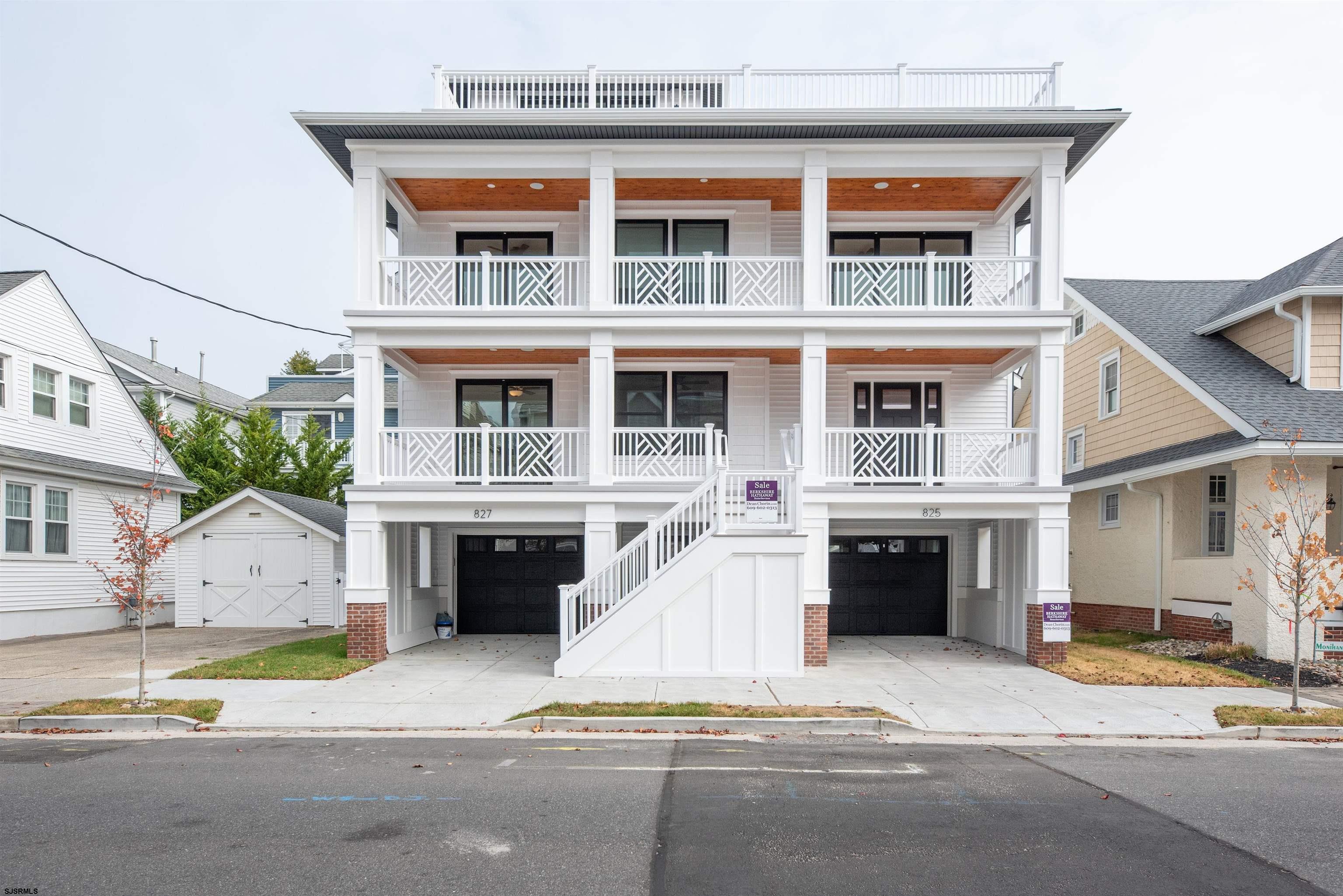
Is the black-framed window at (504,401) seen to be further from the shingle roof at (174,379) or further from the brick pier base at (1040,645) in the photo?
the shingle roof at (174,379)

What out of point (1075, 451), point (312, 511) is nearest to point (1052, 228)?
point (1075, 451)

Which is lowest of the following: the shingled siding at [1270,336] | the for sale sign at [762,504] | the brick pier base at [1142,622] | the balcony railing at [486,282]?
the brick pier base at [1142,622]

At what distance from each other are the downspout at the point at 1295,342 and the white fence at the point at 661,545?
10.0 metres

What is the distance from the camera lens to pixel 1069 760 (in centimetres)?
829

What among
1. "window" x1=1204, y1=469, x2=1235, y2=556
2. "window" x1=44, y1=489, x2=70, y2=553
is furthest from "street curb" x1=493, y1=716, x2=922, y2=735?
"window" x1=44, y1=489, x2=70, y2=553

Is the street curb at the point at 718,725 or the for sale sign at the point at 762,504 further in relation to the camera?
the for sale sign at the point at 762,504

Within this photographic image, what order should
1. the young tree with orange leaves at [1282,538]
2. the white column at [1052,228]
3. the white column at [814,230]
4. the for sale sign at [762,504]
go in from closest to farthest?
1. the for sale sign at [762,504]
2. the young tree with orange leaves at [1282,538]
3. the white column at [1052,228]
4. the white column at [814,230]

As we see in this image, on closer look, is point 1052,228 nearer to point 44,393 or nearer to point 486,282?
point 486,282

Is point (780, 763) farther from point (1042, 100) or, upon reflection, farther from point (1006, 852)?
point (1042, 100)

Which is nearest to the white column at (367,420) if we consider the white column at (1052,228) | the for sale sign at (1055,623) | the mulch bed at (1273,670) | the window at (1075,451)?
the for sale sign at (1055,623)

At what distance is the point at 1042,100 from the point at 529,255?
983 centimetres

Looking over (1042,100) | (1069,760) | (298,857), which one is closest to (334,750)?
(298,857)

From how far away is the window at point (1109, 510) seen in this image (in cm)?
1984

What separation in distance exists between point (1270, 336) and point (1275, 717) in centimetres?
967
